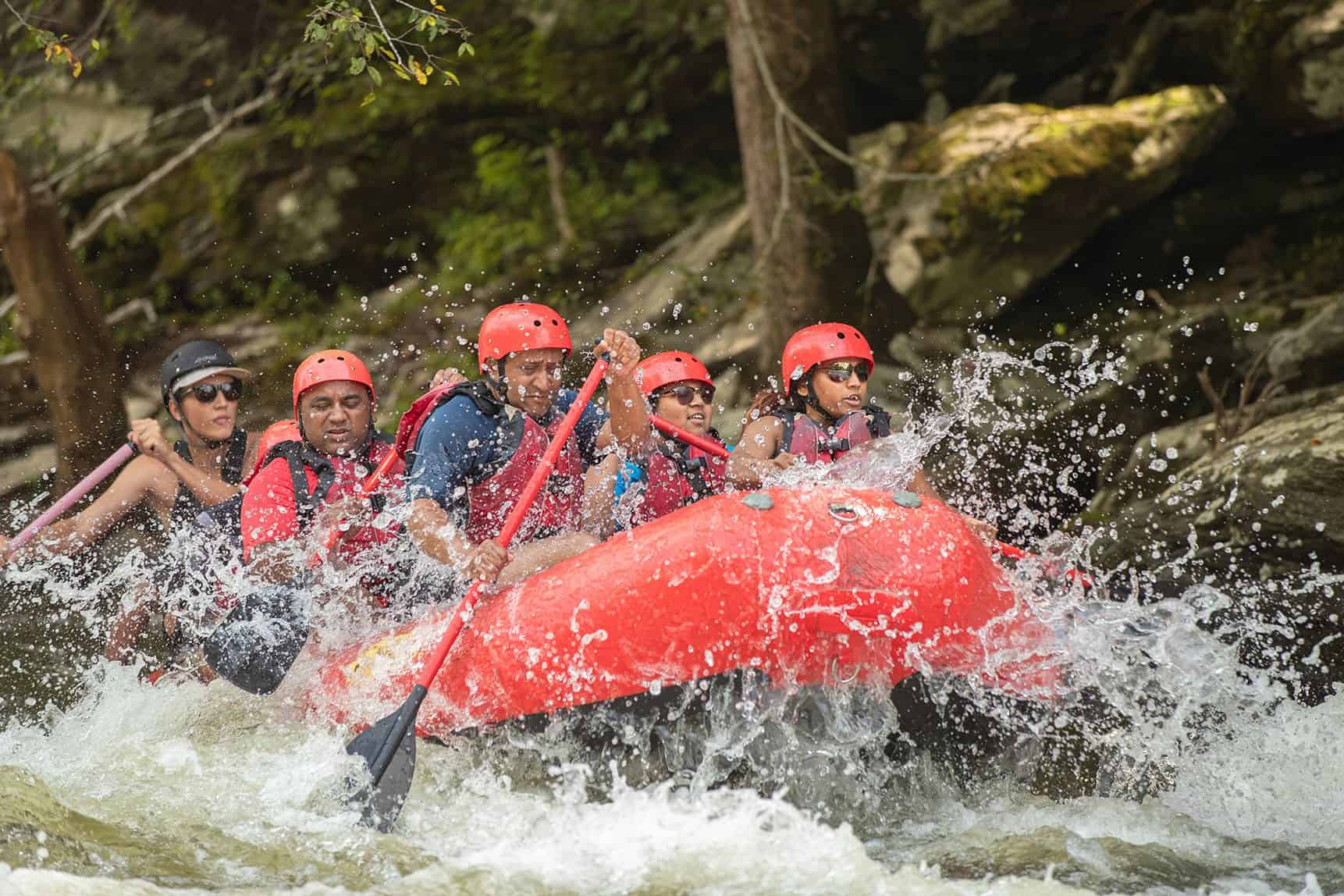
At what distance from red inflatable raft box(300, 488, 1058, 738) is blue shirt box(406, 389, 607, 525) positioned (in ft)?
2.23

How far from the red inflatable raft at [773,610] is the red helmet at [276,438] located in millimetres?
1561

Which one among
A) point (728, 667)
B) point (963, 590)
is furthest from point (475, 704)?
point (963, 590)

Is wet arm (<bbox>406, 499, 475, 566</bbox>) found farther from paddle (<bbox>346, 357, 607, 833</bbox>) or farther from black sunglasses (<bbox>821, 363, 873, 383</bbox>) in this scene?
black sunglasses (<bbox>821, 363, 873, 383</bbox>)

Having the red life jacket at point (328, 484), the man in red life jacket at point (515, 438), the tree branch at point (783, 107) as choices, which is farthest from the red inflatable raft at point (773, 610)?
the tree branch at point (783, 107)

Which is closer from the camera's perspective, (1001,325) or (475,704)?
(475,704)

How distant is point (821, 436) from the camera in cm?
598

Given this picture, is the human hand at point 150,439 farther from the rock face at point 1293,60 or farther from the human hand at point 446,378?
the rock face at point 1293,60

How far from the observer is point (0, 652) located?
7629mm

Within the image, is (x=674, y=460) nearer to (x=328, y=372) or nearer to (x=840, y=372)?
(x=840, y=372)

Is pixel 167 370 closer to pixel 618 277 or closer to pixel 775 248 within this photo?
pixel 775 248

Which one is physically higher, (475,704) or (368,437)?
(368,437)

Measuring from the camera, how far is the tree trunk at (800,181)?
9188mm

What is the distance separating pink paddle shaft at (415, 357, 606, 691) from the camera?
4770 mm

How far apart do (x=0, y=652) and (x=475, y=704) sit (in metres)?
4.05
